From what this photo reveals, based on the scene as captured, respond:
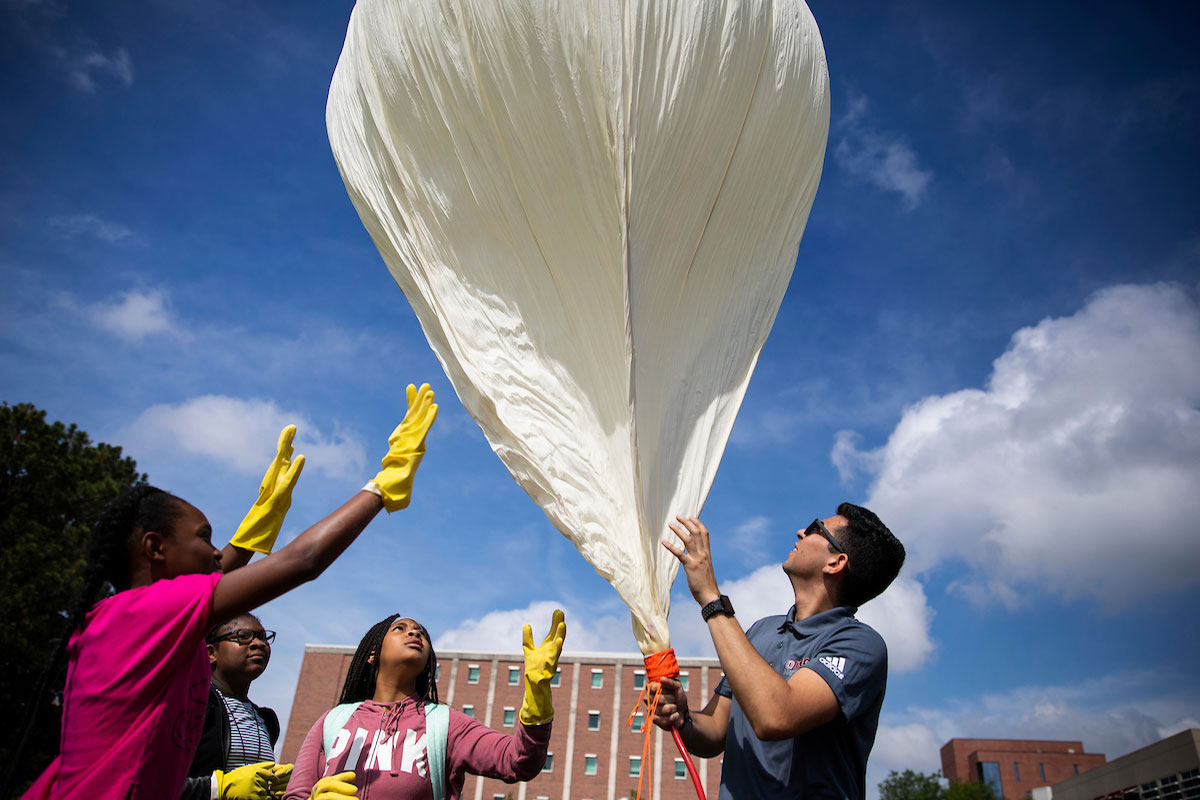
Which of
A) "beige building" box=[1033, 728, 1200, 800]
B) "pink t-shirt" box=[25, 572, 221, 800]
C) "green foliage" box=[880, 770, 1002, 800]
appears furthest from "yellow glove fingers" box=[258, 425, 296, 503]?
"green foliage" box=[880, 770, 1002, 800]

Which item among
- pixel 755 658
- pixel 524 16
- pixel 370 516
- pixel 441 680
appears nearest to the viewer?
pixel 370 516

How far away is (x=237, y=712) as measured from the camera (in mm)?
3826

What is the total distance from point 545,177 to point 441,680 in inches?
2065

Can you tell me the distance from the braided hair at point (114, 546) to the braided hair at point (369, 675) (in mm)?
1300

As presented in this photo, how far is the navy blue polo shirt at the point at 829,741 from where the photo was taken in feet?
7.73

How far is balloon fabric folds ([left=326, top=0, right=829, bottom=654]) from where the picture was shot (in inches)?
108

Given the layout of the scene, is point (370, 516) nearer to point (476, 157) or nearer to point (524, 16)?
point (476, 157)

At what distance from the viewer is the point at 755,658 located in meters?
2.35

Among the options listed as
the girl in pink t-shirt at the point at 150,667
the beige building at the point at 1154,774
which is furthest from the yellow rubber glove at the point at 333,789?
the beige building at the point at 1154,774

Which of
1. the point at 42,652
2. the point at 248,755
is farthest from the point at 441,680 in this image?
the point at 248,755

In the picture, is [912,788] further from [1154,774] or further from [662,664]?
[662,664]

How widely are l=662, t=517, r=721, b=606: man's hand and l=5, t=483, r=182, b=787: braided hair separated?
64.3 inches

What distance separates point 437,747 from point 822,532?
170 centimetres

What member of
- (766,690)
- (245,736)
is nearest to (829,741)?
(766,690)
